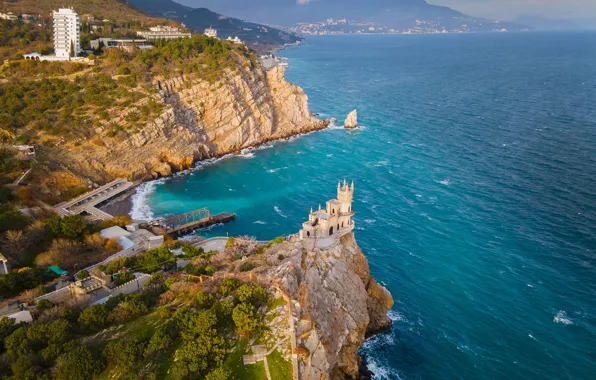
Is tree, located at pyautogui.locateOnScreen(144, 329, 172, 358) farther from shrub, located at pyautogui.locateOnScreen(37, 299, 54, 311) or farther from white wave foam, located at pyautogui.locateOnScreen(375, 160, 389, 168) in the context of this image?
white wave foam, located at pyautogui.locateOnScreen(375, 160, 389, 168)

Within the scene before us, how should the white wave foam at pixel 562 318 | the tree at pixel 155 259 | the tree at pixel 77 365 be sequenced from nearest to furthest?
the tree at pixel 77 365 < the white wave foam at pixel 562 318 < the tree at pixel 155 259

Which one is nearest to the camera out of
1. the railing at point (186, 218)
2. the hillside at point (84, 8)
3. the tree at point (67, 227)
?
the tree at point (67, 227)

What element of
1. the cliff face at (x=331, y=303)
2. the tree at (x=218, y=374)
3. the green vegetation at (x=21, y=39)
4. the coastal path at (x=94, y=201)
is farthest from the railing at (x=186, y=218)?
the green vegetation at (x=21, y=39)

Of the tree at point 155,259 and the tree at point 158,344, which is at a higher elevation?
the tree at point 158,344

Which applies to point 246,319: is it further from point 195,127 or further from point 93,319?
point 195,127

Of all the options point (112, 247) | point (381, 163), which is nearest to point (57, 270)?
point (112, 247)

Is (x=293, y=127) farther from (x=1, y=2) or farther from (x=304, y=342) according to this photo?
(x=1, y=2)

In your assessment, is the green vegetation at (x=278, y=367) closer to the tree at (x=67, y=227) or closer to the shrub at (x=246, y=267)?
the shrub at (x=246, y=267)

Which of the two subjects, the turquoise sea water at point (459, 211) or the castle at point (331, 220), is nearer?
the turquoise sea water at point (459, 211)
